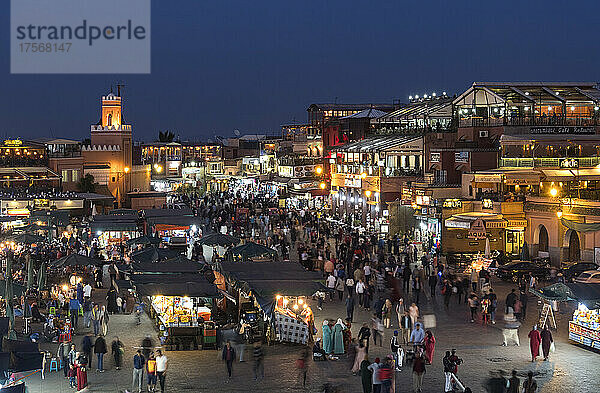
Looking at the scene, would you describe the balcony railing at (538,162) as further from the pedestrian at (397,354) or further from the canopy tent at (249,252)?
the pedestrian at (397,354)

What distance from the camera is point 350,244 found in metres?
39.6

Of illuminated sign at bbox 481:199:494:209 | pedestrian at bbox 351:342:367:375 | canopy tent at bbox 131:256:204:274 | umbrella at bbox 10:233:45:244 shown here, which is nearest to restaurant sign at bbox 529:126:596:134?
illuminated sign at bbox 481:199:494:209

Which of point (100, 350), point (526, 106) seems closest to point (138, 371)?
point (100, 350)

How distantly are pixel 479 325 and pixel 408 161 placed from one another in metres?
28.9

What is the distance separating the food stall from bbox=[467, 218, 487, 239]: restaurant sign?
45.1ft

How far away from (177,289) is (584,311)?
29.8 ft

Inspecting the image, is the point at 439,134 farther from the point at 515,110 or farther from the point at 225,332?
the point at 225,332

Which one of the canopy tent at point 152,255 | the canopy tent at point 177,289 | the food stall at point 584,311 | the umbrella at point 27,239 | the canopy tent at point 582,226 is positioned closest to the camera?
the food stall at point 584,311

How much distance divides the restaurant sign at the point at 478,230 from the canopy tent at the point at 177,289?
1544 cm

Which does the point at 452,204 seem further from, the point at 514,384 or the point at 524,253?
the point at 514,384

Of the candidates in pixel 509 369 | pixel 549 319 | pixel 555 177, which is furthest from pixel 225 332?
pixel 555 177

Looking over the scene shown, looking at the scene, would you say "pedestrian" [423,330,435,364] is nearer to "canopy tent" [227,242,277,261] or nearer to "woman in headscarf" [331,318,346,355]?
"woman in headscarf" [331,318,346,355]

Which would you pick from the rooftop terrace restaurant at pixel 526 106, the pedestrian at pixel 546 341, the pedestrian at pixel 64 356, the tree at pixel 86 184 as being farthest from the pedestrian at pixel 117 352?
the tree at pixel 86 184

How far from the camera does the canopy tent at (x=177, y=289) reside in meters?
21.5
